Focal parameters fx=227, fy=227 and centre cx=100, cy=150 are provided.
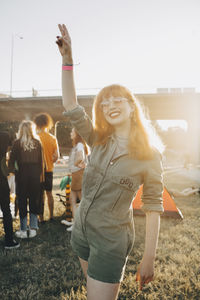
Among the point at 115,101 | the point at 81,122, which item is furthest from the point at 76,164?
the point at 115,101

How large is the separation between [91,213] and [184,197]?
294 inches

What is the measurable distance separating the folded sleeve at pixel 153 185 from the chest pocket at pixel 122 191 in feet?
0.28

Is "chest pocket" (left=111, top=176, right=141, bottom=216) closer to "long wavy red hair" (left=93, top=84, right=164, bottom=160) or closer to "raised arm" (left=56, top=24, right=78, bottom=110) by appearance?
"long wavy red hair" (left=93, top=84, right=164, bottom=160)

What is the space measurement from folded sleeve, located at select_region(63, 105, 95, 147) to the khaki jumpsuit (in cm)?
20

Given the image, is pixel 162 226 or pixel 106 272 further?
pixel 162 226

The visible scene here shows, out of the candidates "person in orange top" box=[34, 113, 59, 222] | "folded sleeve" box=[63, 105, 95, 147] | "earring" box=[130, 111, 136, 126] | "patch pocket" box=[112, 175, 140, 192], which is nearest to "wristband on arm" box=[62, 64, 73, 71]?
"folded sleeve" box=[63, 105, 95, 147]

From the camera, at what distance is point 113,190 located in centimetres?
144

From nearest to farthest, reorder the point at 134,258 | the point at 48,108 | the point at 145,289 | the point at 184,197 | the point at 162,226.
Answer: the point at 145,289 → the point at 134,258 → the point at 162,226 → the point at 184,197 → the point at 48,108

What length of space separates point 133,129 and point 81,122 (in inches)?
14.7

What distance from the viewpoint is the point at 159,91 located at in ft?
86.5

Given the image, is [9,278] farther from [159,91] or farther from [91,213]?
[159,91]

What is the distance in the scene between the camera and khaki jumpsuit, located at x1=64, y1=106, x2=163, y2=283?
1.39m

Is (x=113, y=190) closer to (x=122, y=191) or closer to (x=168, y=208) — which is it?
(x=122, y=191)

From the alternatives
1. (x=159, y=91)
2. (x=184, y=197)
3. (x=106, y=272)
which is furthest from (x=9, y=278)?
(x=159, y=91)
